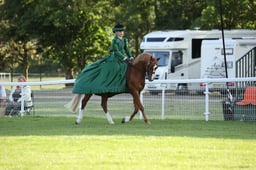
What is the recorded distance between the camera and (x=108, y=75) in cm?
1816

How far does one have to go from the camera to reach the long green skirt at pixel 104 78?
59.4 ft

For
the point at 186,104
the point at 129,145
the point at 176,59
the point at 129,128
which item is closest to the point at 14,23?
the point at 176,59

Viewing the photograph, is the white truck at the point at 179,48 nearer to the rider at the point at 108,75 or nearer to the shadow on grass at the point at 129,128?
the shadow on grass at the point at 129,128

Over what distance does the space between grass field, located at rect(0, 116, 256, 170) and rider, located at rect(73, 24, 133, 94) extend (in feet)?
2.76

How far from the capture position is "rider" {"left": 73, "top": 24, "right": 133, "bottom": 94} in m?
18.1

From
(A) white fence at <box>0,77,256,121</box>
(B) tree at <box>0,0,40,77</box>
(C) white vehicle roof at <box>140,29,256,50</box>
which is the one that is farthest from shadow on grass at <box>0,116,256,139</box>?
(B) tree at <box>0,0,40,77</box>

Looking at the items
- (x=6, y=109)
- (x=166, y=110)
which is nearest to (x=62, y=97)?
(x=6, y=109)

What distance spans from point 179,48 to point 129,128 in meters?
24.7

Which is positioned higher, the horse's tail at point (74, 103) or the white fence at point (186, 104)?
the horse's tail at point (74, 103)

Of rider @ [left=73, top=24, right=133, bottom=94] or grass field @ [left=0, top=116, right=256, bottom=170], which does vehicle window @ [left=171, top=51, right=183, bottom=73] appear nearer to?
grass field @ [left=0, top=116, right=256, bottom=170]

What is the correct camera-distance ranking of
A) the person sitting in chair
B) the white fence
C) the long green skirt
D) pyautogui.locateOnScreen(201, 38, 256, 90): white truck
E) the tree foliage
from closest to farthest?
1. the long green skirt
2. the white fence
3. the person sitting in chair
4. pyautogui.locateOnScreen(201, 38, 256, 90): white truck
5. the tree foliage

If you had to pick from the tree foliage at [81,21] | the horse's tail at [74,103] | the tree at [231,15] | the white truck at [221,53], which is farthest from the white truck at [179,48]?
the horse's tail at [74,103]

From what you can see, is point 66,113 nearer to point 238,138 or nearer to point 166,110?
point 166,110

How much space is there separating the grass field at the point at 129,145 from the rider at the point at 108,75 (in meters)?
0.84
